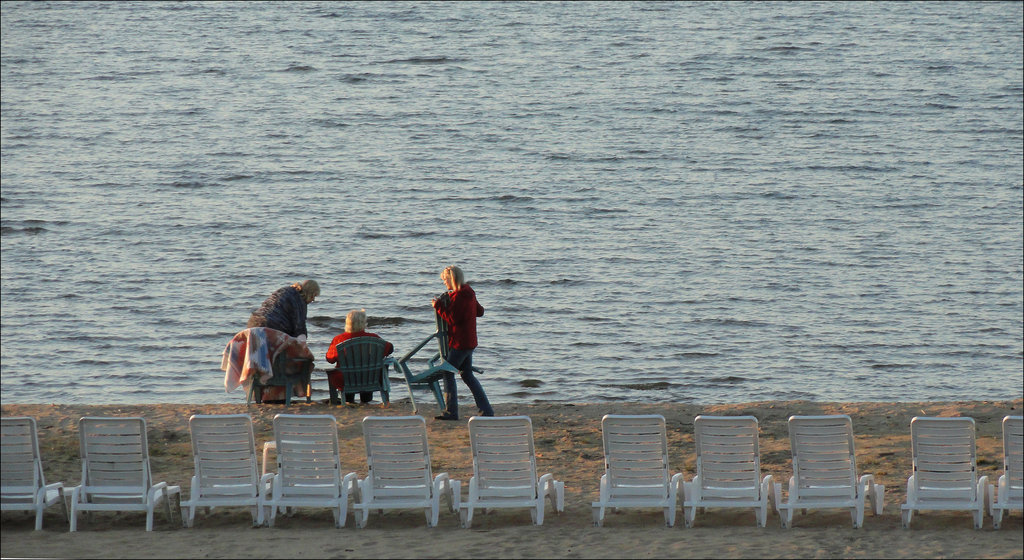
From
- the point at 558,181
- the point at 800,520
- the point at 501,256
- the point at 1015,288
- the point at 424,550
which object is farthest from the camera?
the point at 558,181

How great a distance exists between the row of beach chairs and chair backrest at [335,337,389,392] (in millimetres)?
3751

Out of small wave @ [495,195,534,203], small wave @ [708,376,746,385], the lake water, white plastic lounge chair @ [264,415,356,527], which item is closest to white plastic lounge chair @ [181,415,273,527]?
white plastic lounge chair @ [264,415,356,527]

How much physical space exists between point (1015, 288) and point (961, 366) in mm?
6571

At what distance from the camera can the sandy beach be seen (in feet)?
24.3

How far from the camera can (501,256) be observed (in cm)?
2727

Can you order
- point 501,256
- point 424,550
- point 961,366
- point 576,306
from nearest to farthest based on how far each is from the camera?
point 424,550 < point 961,366 < point 576,306 < point 501,256

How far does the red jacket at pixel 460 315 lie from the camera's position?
37.0ft

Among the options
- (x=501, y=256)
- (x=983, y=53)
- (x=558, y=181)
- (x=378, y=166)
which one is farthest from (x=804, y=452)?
(x=983, y=53)

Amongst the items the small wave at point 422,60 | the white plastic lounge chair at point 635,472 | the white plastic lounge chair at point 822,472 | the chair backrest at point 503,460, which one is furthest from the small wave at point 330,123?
the white plastic lounge chair at point 822,472

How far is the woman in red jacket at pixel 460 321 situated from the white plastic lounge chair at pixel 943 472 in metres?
4.44

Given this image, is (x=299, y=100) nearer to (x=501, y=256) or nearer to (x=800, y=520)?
(x=501, y=256)

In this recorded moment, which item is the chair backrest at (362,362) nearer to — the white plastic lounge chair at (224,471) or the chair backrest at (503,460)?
the white plastic lounge chair at (224,471)

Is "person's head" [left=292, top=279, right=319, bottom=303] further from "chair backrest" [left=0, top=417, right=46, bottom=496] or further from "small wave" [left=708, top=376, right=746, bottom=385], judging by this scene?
"small wave" [left=708, top=376, right=746, bottom=385]

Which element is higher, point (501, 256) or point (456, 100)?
point (456, 100)
